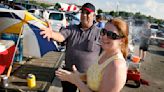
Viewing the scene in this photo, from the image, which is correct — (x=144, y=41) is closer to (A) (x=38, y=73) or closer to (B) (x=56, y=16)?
(B) (x=56, y=16)

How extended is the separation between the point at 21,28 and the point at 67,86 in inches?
82.0

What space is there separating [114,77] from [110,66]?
12 cm

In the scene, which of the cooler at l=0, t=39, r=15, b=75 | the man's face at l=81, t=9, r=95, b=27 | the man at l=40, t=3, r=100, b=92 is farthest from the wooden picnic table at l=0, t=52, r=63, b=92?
the man's face at l=81, t=9, r=95, b=27

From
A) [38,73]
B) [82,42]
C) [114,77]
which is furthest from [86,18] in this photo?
[38,73]

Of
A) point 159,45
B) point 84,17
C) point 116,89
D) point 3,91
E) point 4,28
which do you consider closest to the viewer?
point 116,89

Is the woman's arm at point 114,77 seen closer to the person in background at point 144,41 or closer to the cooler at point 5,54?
the cooler at point 5,54

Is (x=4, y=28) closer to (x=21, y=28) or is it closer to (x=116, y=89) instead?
(x=21, y=28)

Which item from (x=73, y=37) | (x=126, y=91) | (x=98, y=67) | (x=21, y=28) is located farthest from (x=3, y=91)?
(x=126, y=91)

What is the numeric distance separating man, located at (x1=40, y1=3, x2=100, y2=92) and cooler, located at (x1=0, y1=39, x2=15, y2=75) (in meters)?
2.13

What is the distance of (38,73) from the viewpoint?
684 centimetres

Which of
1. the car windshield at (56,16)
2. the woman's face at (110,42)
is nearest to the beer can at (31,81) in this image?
the woman's face at (110,42)

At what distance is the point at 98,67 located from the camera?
8.80 ft

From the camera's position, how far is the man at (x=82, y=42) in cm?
457

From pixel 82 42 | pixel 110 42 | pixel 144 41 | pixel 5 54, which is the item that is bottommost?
pixel 144 41
